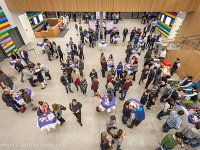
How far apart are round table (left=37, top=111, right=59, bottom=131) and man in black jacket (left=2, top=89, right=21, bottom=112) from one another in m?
1.70

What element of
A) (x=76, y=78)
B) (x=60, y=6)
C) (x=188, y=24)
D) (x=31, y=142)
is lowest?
(x=31, y=142)

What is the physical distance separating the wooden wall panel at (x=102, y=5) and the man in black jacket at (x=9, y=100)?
766cm

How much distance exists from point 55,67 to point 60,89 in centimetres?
250

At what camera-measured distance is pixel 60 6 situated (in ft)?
34.1

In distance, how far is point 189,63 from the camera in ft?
27.3

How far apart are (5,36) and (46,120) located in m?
8.55

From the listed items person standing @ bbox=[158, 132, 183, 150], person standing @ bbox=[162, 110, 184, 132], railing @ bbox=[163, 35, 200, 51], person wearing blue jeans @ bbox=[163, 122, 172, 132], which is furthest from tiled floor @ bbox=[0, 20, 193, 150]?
railing @ bbox=[163, 35, 200, 51]

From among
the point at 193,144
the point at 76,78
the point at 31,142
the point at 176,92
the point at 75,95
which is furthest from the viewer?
the point at 75,95

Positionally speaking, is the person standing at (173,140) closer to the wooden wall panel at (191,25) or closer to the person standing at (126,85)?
the person standing at (126,85)

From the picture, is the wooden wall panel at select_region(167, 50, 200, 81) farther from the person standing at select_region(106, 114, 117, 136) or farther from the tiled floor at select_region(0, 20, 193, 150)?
the person standing at select_region(106, 114, 117, 136)

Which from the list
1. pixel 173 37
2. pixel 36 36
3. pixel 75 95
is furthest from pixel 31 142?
pixel 173 37

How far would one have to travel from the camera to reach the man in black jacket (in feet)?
18.4

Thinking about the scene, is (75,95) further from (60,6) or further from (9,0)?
(9,0)

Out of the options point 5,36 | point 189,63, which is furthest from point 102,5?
point 5,36
